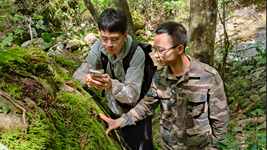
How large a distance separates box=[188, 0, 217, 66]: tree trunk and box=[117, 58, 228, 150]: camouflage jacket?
1.32m

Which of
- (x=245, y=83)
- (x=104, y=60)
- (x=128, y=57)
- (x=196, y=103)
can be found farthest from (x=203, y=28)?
(x=245, y=83)

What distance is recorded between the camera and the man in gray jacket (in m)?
2.19

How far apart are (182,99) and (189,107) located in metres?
0.13

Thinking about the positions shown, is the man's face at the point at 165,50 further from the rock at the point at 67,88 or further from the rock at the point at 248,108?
the rock at the point at 248,108

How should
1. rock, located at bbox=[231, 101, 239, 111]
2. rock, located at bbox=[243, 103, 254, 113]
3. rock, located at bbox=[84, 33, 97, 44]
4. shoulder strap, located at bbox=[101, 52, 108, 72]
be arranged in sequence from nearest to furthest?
shoulder strap, located at bbox=[101, 52, 108, 72] < rock, located at bbox=[243, 103, 254, 113] < rock, located at bbox=[231, 101, 239, 111] < rock, located at bbox=[84, 33, 97, 44]

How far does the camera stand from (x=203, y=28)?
123 inches

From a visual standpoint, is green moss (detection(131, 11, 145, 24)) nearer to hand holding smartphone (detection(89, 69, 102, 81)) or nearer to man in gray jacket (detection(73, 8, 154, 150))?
man in gray jacket (detection(73, 8, 154, 150))

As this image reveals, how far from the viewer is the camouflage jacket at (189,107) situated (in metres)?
1.89

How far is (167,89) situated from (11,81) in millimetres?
1665

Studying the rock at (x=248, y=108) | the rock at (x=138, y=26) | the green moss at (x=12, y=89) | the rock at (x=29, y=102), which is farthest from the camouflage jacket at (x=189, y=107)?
the rock at (x=138, y=26)

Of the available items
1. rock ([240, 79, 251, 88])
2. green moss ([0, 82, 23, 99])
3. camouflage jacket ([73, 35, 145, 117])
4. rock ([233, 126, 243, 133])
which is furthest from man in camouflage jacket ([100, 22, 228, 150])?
rock ([240, 79, 251, 88])

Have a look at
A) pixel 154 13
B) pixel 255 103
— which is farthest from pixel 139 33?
pixel 255 103

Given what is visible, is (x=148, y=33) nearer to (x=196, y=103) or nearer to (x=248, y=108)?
(x=248, y=108)

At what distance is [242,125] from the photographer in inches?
179
